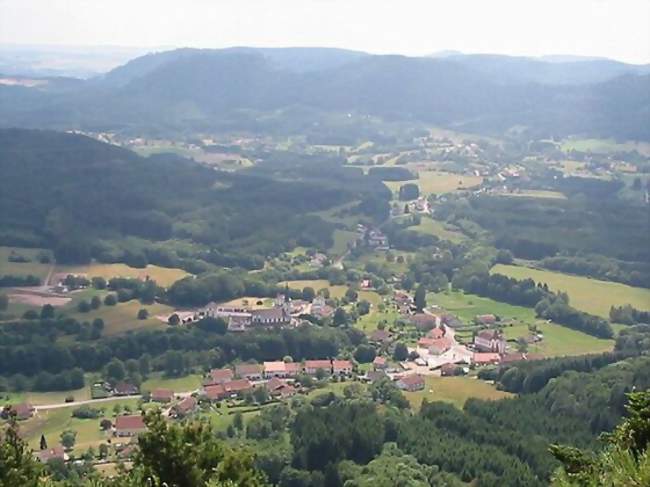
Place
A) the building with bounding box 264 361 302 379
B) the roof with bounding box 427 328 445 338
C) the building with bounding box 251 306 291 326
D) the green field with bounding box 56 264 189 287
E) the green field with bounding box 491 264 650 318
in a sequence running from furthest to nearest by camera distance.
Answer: the green field with bounding box 56 264 189 287 < the green field with bounding box 491 264 650 318 < the building with bounding box 251 306 291 326 < the roof with bounding box 427 328 445 338 < the building with bounding box 264 361 302 379

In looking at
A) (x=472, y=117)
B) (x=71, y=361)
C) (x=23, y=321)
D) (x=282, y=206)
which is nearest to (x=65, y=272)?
(x=23, y=321)

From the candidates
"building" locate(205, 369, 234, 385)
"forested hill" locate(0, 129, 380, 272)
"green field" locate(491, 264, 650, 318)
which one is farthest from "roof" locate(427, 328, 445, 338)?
"forested hill" locate(0, 129, 380, 272)

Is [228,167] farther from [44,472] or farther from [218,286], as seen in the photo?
[44,472]

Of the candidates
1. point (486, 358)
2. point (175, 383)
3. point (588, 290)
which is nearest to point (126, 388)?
point (175, 383)

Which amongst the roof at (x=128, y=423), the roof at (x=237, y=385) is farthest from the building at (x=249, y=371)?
the roof at (x=128, y=423)

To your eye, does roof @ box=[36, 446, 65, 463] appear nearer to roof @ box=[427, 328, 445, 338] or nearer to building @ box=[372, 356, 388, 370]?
building @ box=[372, 356, 388, 370]

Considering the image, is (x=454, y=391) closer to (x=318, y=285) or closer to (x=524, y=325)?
(x=524, y=325)

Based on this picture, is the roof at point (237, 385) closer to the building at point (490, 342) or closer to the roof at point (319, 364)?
the roof at point (319, 364)

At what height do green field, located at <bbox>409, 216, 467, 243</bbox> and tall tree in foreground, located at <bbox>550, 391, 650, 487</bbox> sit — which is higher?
tall tree in foreground, located at <bbox>550, 391, 650, 487</bbox>
